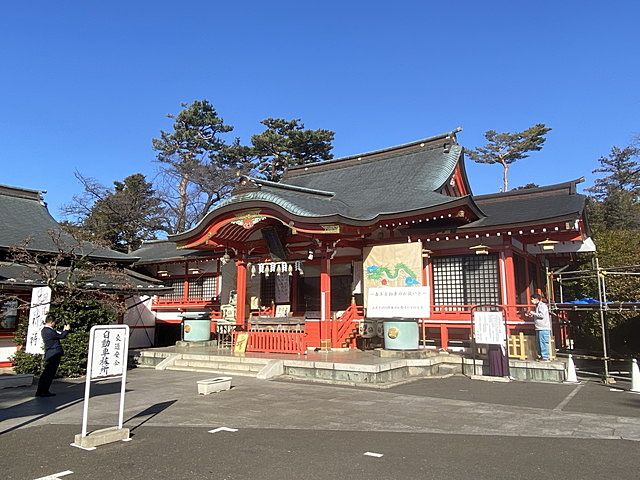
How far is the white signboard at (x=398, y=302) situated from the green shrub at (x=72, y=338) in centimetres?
763

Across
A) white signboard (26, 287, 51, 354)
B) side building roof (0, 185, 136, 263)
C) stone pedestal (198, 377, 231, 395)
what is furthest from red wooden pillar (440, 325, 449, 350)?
side building roof (0, 185, 136, 263)

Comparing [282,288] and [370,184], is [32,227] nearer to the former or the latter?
[282,288]

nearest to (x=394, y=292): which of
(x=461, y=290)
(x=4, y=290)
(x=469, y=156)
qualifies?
(x=461, y=290)

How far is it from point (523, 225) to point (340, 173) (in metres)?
10.5

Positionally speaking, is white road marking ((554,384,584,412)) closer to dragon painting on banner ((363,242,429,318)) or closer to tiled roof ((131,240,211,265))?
dragon painting on banner ((363,242,429,318))

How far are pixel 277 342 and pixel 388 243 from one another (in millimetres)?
4729

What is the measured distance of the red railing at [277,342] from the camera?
44.0 feet

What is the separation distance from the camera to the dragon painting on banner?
41.6 ft

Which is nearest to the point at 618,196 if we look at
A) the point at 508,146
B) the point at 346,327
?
the point at 508,146

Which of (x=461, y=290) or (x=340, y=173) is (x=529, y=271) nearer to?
(x=461, y=290)

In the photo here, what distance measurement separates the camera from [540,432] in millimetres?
6566

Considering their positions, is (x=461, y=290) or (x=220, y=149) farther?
(x=220, y=149)

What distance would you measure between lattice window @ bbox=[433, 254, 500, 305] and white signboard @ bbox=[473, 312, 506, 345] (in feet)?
10.3

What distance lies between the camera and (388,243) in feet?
50.2
